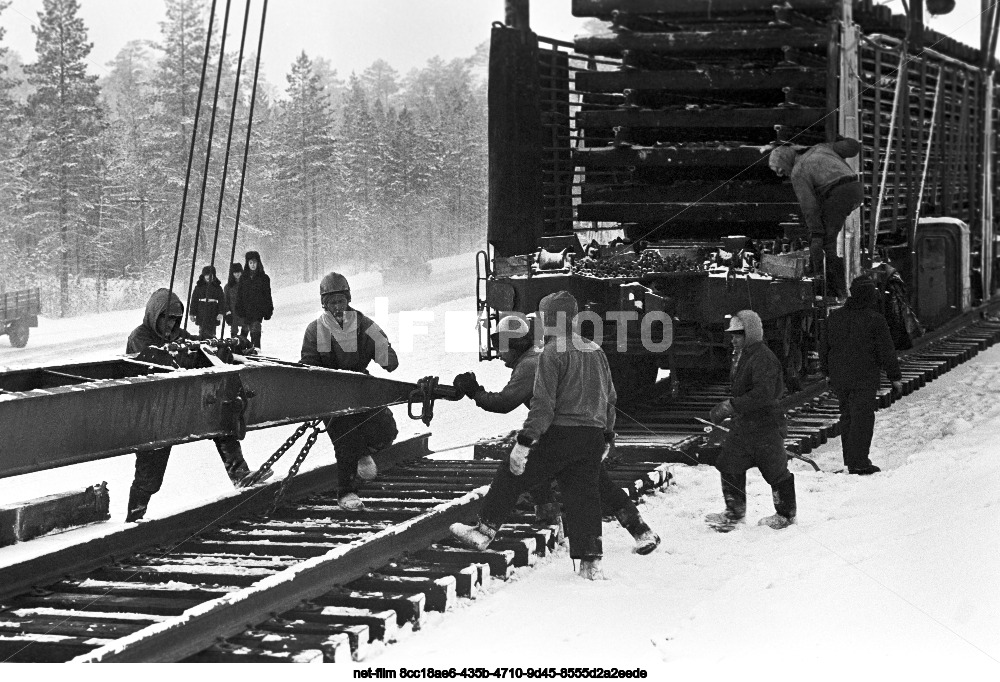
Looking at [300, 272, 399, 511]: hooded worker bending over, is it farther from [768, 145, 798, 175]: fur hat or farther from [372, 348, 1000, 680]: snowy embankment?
[768, 145, 798, 175]: fur hat

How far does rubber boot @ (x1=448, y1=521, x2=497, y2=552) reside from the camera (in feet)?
23.6

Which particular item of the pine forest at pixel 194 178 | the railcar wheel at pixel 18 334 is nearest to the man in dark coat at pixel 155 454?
the railcar wheel at pixel 18 334

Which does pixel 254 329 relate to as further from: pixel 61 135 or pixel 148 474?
pixel 61 135

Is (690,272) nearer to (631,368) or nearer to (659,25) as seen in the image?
(631,368)

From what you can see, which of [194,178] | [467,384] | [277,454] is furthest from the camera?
[194,178]

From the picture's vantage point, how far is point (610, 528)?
27.1 ft

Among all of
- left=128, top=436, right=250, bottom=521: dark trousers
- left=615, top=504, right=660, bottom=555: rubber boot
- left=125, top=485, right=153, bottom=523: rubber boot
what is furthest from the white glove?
left=125, top=485, right=153, bottom=523: rubber boot

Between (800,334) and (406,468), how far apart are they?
173 inches

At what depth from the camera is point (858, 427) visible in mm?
9836

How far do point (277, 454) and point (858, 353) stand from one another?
4.42 metres

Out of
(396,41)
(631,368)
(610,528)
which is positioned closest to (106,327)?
(631,368)

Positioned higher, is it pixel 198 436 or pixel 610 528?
pixel 198 436

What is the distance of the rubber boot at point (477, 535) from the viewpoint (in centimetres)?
721

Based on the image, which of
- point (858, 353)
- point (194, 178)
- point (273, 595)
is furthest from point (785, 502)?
point (194, 178)
